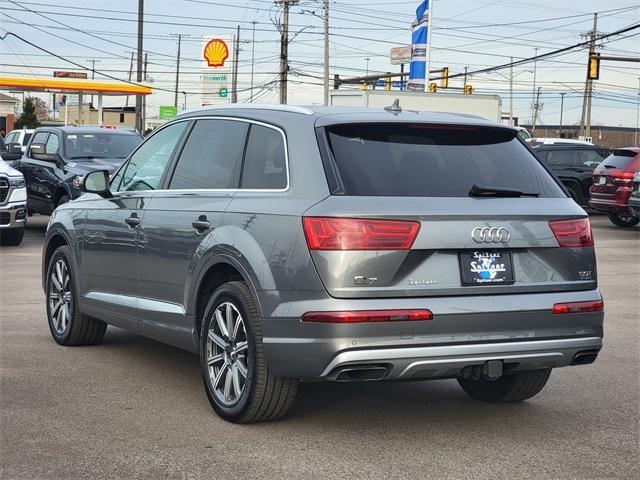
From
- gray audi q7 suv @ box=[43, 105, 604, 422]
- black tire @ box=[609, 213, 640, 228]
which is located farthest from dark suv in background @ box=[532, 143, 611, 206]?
gray audi q7 suv @ box=[43, 105, 604, 422]

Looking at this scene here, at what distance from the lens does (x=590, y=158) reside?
28656 millimetres

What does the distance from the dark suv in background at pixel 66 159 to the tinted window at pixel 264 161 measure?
1211cm

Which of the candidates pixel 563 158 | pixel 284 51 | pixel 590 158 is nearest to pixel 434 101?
pixel 563 158

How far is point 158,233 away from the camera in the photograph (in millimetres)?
6902

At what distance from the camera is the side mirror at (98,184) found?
7.83 metres

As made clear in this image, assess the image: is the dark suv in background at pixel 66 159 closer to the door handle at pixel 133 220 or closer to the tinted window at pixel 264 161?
the door handle at pixel 133 220

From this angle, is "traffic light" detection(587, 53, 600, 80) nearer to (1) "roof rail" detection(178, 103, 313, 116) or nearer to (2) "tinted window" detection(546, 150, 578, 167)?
(2) "tinted window" detection(546, 150, 578, 167)

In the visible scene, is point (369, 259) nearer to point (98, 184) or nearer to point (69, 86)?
point (98, 184)

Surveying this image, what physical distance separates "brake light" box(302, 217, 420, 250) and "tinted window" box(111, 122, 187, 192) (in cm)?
210

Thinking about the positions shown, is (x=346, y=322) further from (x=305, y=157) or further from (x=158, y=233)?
(x=158, y=233)

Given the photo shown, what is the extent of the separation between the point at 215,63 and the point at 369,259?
234 ft

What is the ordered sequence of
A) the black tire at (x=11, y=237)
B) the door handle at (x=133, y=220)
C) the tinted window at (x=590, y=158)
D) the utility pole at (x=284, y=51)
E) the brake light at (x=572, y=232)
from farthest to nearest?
the utility pole at (x=284, y=51) → the tinted window at (x=590, y=158) → the black tire at (x=11, y=237) → the door handle at (x=133, y=220) → the brake light at (x=572, y=232)

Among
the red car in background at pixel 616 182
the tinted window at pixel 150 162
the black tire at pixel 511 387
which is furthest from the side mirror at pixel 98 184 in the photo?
the red car in background at pixel 616 182

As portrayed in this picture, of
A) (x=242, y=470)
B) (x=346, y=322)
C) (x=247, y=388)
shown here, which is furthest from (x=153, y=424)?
(x=346, y=322)
